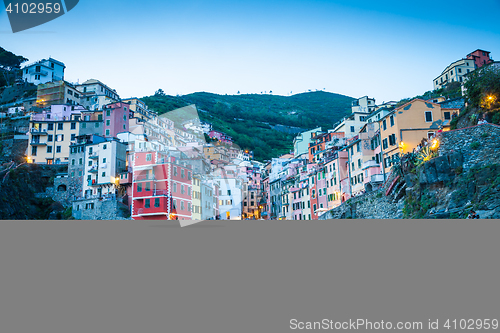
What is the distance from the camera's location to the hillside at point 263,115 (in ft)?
211

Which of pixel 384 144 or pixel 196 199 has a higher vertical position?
pixel 384 144

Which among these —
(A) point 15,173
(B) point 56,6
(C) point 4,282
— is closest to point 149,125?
(A) point 15,173

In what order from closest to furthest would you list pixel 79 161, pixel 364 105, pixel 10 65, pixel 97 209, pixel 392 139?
pixel 392 139, pixel 97 209, pixel 79 161, pixel 364 105, pixel 10 65

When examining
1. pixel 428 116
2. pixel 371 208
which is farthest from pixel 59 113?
pixel 428 116

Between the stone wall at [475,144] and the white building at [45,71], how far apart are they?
42.2m

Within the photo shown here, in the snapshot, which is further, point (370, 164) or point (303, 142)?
point (303, 142)

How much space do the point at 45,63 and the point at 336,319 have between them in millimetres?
48282

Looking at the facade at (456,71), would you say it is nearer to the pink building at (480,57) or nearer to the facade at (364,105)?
the pink building at (480,57)

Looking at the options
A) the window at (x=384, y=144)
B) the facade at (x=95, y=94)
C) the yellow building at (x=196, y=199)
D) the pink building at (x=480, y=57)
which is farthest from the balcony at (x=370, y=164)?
the facade at (x=95, y=94)

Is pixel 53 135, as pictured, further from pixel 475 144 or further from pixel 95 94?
pixel 475 144

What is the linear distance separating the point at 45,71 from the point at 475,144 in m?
45.7

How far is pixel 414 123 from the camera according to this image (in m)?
22.1

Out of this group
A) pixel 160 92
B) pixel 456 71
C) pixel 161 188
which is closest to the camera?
pixel 161 188

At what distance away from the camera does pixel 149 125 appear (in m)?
42.3
